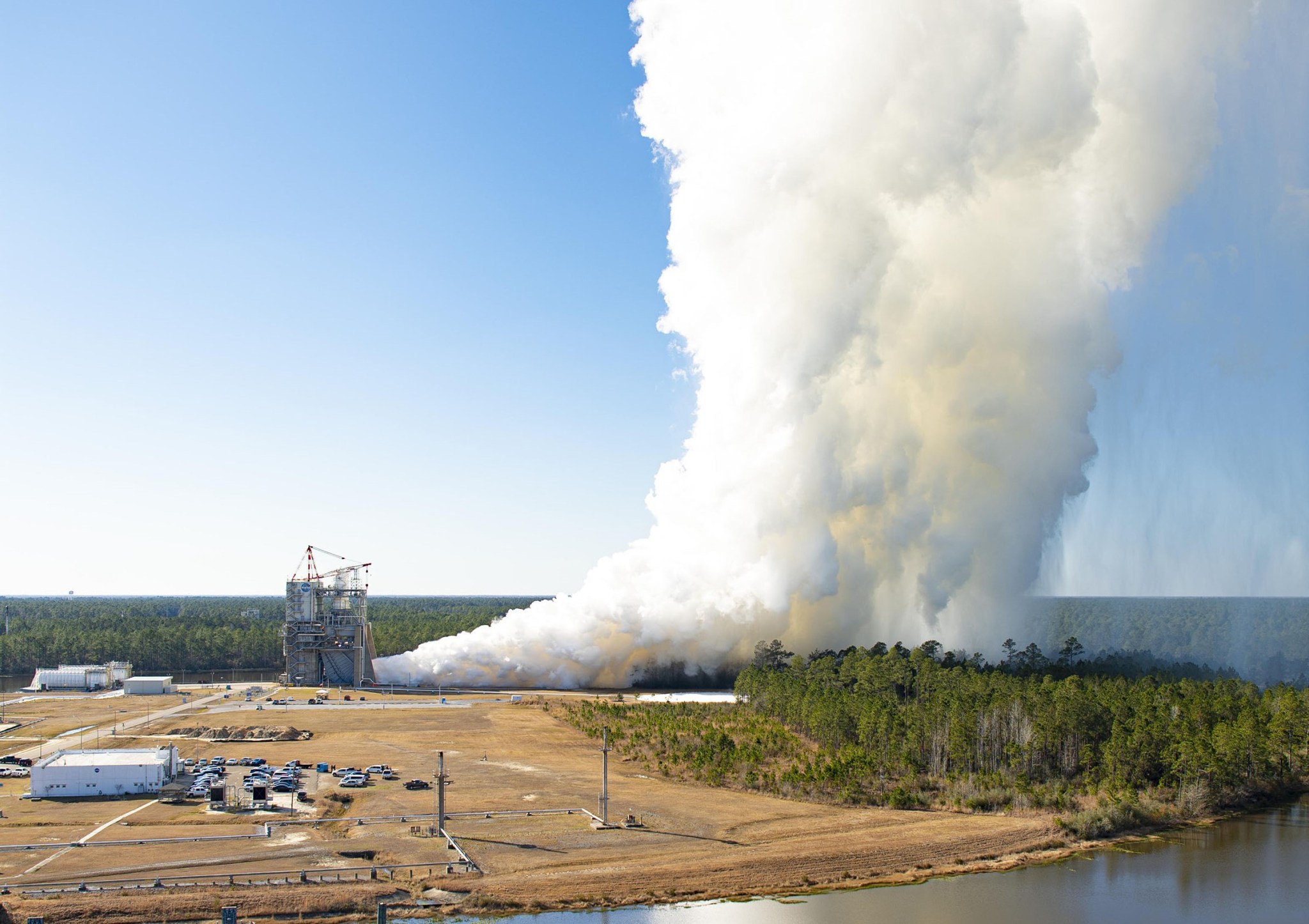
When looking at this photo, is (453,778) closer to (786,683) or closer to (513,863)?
(513,863)

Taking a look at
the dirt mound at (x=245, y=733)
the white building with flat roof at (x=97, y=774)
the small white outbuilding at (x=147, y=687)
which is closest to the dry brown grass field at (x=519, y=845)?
the white building with flat roof at (x=97, y=774)

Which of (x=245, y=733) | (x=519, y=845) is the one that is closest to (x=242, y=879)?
(x=519, y=845)

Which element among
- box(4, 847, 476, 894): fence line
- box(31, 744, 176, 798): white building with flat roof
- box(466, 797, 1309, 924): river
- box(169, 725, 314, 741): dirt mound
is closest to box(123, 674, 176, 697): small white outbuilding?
box(169, 725, 314, 741): dirt mound

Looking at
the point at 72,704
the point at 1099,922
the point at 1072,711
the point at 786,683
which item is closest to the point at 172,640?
the point at 72,704

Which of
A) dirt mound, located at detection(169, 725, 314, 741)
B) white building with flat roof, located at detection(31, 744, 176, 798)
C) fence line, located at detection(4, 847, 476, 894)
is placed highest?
white building with flat roof, located at detection(31, 744, 176, 798)

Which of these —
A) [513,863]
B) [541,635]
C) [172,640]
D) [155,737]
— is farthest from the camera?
[172,640]

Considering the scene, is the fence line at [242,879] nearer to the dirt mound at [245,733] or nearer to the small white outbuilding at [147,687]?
the dirt mound at [245,733]

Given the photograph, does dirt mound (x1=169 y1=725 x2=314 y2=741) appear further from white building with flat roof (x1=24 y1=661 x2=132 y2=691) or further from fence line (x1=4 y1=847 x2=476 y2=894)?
white building with flat roof (x1=24 y1=661 x2=132 y2=691)
